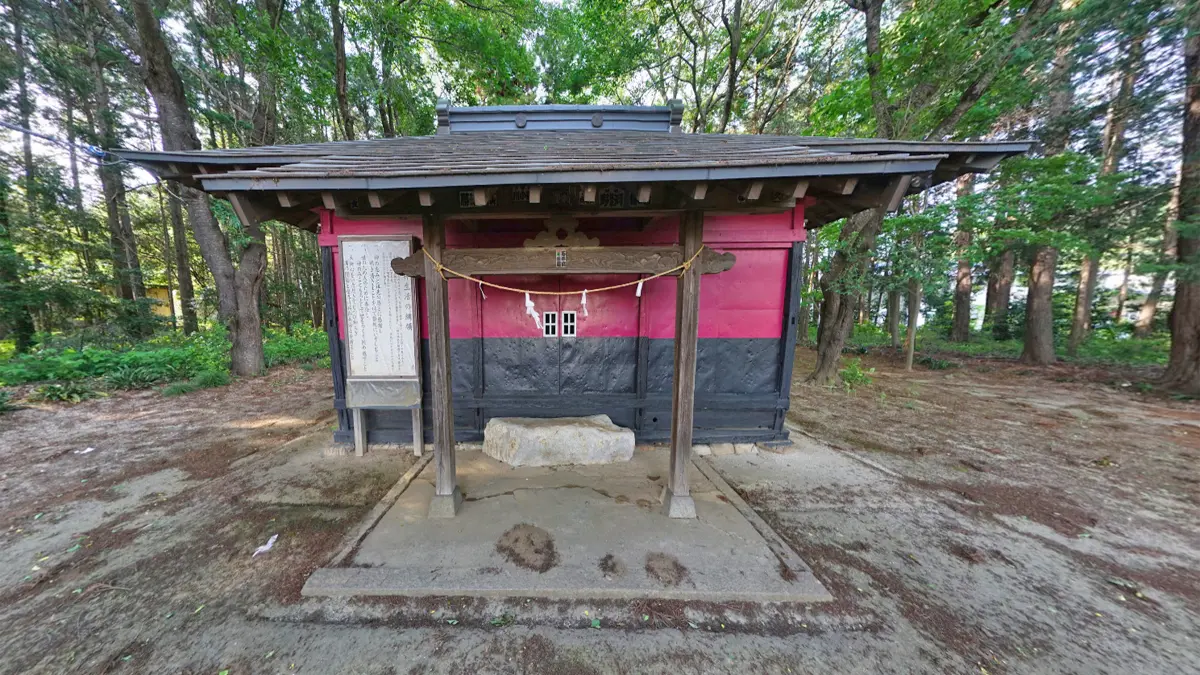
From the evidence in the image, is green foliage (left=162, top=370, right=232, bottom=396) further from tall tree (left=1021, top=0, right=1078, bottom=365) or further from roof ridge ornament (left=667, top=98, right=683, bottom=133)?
tall tree (left=1021, top=0, right=1078, bottom=365)

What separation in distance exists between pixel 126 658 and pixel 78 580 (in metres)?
1.23

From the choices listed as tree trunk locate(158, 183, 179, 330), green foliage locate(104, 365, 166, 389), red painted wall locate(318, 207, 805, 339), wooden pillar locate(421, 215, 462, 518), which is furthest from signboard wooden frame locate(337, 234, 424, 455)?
tree trunk locate(158, 183, 179, 330)

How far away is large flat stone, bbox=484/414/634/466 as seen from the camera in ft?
13.9

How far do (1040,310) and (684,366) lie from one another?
14.2 m

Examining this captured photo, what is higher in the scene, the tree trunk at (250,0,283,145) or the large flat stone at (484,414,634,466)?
the tree trunk at (250,0,283,145)

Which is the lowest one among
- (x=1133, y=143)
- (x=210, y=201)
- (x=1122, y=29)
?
(x=210, y=201)

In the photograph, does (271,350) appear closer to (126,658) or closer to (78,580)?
(78,580)

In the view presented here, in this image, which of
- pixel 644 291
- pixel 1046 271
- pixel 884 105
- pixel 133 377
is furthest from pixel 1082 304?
pixel 133 377

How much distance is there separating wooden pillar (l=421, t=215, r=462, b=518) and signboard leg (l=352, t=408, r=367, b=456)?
199 centimetres

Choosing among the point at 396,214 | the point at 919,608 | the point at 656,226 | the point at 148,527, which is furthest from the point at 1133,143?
the point at 148,527

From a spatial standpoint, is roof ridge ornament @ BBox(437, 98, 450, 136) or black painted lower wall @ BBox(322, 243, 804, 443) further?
roof ridge ornament @ BBox(437, 98, 450, 136)

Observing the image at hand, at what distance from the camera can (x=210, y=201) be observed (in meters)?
7.62

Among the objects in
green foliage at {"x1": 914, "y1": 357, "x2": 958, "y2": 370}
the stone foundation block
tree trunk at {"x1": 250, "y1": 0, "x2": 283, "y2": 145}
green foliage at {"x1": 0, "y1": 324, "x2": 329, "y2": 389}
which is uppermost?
tree trunk at {"x1": 250, "y1": 0, "x2": 283, "y2": 145}

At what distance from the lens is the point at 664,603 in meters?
2.47
